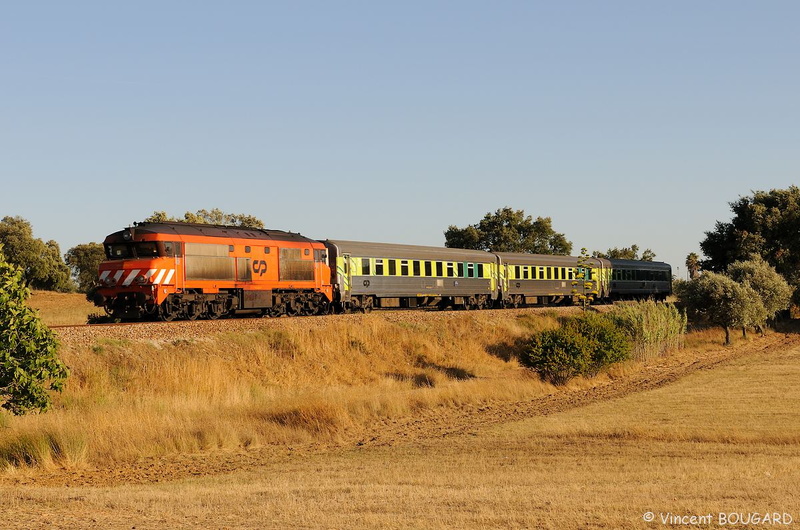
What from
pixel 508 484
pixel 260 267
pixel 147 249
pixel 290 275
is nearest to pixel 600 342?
pixel 290 275

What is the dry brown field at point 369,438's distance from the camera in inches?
517

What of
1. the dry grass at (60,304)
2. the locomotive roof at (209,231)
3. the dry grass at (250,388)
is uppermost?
the locomotive roof at (209,231)

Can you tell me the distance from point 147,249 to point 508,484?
18896 mm

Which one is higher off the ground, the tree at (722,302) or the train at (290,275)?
the train at (290,275)

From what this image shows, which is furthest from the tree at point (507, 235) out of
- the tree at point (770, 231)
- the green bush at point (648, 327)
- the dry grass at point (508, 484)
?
the dry grass at point (508, 484)

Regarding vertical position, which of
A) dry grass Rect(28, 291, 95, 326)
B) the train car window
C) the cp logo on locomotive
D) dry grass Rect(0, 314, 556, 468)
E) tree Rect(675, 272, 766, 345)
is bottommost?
dry grass Rect(0, 314, 556, 468)

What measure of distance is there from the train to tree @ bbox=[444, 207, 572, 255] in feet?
118

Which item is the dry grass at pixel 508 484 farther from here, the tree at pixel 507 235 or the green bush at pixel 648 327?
the tree at pixel 507 235

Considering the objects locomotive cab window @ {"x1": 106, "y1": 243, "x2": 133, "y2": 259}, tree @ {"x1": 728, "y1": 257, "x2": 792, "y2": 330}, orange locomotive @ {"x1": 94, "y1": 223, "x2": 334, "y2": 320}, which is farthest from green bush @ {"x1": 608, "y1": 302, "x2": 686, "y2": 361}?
locomotive cab window @ {"x1": 106, "y1": 243, "x2": 133, "y2": 259}

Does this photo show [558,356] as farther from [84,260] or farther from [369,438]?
[84,260]

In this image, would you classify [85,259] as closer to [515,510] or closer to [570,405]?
[570,405]

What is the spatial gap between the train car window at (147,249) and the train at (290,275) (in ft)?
0.11

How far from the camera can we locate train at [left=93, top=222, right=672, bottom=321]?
101 feet

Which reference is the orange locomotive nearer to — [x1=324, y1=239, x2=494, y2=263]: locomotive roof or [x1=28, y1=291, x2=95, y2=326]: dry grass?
[x1=324, y1=239, x2=494, y2=263]: locomotive roof
